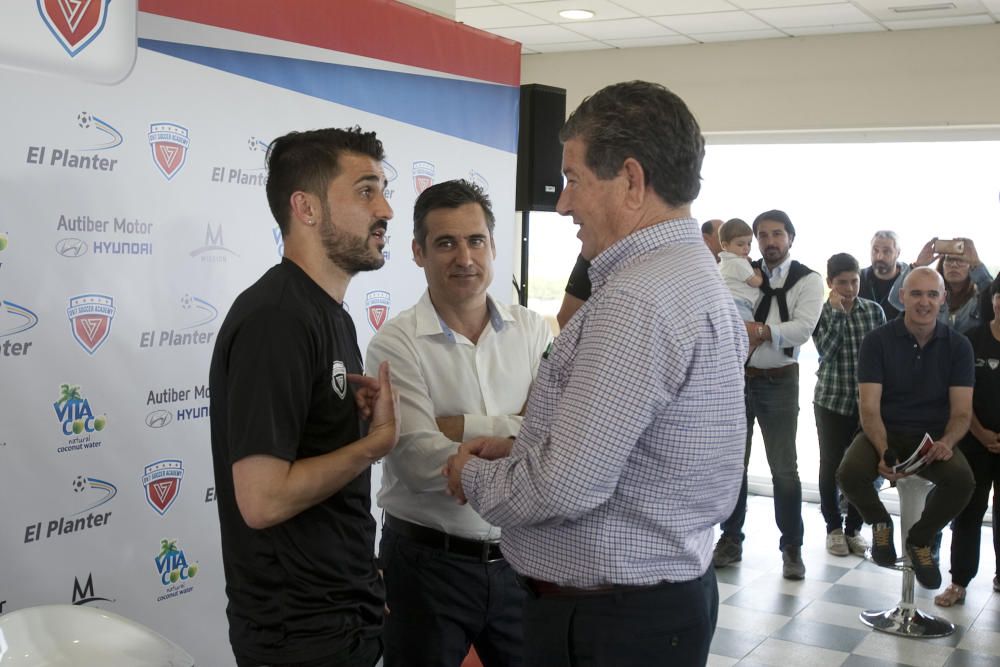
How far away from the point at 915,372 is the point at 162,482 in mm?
3651

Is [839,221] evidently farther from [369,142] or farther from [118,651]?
[118,651]

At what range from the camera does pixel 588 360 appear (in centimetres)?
164

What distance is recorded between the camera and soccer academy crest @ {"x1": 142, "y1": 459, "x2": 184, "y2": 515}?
10.2 ft

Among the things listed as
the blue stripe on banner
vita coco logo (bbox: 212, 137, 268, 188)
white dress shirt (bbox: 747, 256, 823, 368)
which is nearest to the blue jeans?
white dress shirt (bbox: 747, 256, 823, 368)

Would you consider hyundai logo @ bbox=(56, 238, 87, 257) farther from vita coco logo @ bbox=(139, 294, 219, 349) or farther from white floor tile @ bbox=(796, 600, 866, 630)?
white floor tile @ bbox=(796, 600, 866, 630)

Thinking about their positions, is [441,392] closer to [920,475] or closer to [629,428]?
[629,428]

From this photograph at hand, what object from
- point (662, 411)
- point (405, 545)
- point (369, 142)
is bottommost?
point (405, 545)

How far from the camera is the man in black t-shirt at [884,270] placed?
6609 millimetres

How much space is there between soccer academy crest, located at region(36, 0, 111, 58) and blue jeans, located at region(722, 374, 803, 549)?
3.95 m

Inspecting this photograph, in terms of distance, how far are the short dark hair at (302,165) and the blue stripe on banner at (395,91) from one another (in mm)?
1274

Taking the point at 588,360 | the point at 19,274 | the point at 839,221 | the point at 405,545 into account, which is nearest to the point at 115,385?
the point at 19,274

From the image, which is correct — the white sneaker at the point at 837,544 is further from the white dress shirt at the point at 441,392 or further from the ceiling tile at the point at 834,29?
the white dress shirt at the point at 441,392

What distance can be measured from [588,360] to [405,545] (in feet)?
3.03

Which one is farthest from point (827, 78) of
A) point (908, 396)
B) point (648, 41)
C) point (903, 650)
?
point (903, 650)
